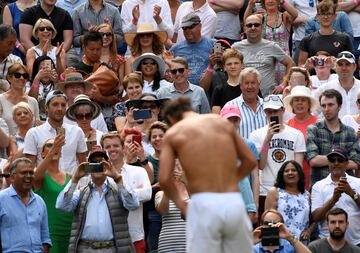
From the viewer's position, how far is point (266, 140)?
62.2ft

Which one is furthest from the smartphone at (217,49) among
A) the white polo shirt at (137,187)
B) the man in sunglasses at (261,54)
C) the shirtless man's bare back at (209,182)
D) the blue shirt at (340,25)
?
the shirtless man's bare back at (209,182)

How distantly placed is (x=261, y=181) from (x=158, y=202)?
201 centimetres

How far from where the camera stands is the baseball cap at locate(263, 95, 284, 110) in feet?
63.8

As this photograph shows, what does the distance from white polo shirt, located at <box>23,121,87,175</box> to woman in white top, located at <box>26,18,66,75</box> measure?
336 centimetres

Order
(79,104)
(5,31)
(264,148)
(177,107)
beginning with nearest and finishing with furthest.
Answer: (177,107), (264,148), (79,104), (5,31)

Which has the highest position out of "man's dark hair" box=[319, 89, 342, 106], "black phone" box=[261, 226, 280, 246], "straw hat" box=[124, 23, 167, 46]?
"straw hat" box=[124, 23, 167, 46]

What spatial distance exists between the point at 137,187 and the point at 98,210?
65cm

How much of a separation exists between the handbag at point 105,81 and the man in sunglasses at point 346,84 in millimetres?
2942

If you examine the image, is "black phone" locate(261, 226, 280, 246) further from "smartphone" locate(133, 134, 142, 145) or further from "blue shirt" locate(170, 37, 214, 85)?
"blue shirt" locate(170, 37, 214, 85)

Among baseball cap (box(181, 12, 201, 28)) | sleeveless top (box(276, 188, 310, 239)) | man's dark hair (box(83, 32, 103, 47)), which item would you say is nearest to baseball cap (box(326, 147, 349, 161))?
sleeveless top (box(276, 188, 310, 239))

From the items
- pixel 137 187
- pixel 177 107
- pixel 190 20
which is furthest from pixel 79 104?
pixel 177 107

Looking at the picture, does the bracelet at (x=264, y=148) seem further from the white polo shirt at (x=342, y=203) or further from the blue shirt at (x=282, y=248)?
the blue shirt at (x=282, y=248)

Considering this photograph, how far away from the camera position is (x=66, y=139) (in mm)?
18859

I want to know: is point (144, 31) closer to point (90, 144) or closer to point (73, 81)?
point (73, 81)
